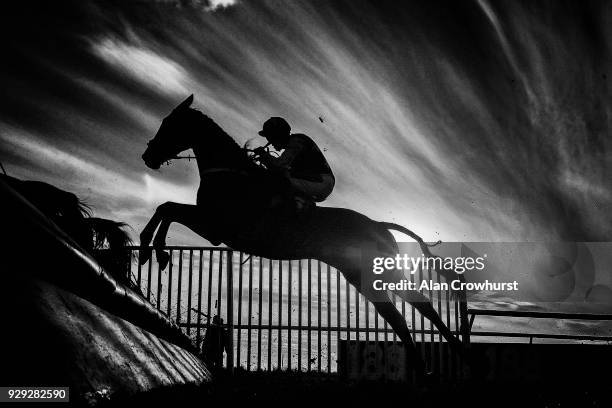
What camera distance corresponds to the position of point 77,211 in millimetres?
4645

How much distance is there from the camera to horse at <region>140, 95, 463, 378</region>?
14.5ft

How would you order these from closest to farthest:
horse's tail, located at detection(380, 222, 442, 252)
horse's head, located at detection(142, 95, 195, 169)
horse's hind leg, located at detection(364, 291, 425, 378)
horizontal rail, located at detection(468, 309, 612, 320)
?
1. horse's head, located at detection(142, 95, 195, 169)
2. horse's hind leg, located at detection(364, 291, 425, 378)
3. horse's tail, located at detection(380, 222, 442, 252)
4. horizontal rail, located at detection(468, 309, 612, 320)

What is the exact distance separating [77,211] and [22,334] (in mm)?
3576

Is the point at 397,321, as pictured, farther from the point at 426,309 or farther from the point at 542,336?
the point at 542,336

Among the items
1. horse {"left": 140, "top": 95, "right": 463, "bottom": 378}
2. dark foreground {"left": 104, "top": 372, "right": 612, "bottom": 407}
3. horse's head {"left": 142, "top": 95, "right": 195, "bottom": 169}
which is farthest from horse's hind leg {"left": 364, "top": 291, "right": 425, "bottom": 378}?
horse's head {"left": 142, "top": 95, "right": 195, "bottom": 169}

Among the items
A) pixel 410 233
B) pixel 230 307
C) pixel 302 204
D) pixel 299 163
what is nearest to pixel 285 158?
pixel 299 163

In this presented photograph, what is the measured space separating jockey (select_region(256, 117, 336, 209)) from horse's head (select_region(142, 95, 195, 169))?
87 centimetres

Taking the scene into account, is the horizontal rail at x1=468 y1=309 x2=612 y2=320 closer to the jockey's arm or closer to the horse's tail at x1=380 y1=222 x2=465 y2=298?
the horse's tail at x1=380 y1=222 x2=465 y2=298

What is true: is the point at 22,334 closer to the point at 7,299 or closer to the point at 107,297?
the point at 7,299

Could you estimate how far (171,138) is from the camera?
4.85m

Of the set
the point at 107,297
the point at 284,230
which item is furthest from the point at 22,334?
the point at 284,230

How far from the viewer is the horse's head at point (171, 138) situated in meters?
4.85

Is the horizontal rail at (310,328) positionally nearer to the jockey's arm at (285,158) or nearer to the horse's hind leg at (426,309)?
the horse's hind leg at (426,309)

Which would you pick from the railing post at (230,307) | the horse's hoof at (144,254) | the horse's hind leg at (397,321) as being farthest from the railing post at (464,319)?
the horse's hoof at (144,254)
